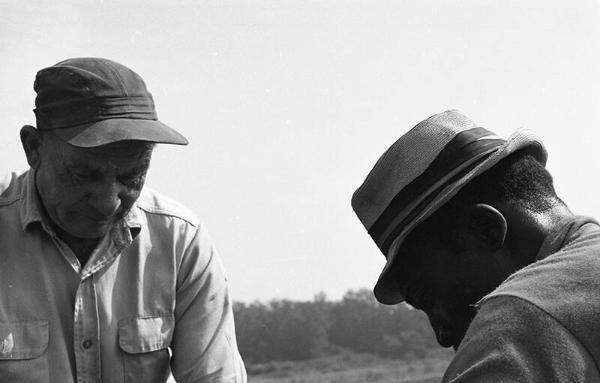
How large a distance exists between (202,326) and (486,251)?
7.16 ft

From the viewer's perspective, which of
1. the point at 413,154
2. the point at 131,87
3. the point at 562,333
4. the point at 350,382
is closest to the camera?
the point at 562,333

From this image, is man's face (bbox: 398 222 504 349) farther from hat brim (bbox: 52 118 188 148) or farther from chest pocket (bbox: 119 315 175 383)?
chest pocket (bbox: 119 315 175 383)

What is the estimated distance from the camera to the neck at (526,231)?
116 inches

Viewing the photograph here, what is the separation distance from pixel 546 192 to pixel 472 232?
259 millimetres

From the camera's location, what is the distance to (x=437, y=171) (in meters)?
3.23

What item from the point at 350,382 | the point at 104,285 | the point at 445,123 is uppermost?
the point at 445,123

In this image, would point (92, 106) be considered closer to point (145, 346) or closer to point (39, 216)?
point (39, 216)

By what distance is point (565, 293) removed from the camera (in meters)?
2.60

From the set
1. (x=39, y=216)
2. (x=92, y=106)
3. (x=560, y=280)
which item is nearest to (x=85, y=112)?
(x=92, y=106)

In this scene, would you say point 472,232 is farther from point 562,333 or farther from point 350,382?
point 350,382

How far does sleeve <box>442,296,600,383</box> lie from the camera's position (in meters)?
2.50

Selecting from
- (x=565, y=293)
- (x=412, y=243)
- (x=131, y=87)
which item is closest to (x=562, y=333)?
(x=565, y=293)

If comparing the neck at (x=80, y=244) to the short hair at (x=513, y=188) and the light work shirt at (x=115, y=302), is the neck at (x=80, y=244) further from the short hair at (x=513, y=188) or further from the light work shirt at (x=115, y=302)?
the short hair at (x=513, y=188)

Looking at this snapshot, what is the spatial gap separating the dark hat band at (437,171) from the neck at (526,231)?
0.27 m
